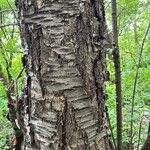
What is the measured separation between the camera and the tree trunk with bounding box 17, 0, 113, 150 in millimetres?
1224

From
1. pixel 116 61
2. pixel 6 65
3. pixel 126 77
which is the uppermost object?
pixel 116 61

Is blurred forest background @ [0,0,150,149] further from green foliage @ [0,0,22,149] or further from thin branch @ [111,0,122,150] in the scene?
thin branch @ [111,0,122,150]

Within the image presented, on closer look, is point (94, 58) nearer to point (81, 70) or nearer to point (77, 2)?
point (81, 70)

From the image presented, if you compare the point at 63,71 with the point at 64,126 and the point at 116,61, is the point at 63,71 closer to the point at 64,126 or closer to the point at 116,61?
the point at 64,126

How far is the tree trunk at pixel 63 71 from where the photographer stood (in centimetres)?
122

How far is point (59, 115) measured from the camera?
1249 millimetres

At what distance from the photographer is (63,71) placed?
124 centimetres

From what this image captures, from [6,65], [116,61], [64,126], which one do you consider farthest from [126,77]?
[64,126]

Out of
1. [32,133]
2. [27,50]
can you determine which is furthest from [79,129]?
[27,50]

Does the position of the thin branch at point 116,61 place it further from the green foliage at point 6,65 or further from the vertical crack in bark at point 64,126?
the vertical crack in bark at point 64,126

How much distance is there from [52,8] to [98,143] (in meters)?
0.58

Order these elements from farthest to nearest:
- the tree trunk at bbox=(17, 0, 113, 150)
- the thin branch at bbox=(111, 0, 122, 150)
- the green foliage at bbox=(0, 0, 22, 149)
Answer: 1. the green foliage at bbox=(0, 0, 22, 149)
2. the thin branch at bbox=(111, 0, 122, 150)
3. the tree trunk at bbox=(17, 0, 113, 150)

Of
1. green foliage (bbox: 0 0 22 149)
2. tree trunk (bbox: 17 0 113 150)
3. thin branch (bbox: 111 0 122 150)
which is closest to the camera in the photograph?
tree trunk (bbox: 17 0 113 150)

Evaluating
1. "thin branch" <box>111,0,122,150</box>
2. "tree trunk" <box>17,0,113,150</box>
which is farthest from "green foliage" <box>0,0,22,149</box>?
"tree trunk" <box>17,0,113,150</box>
